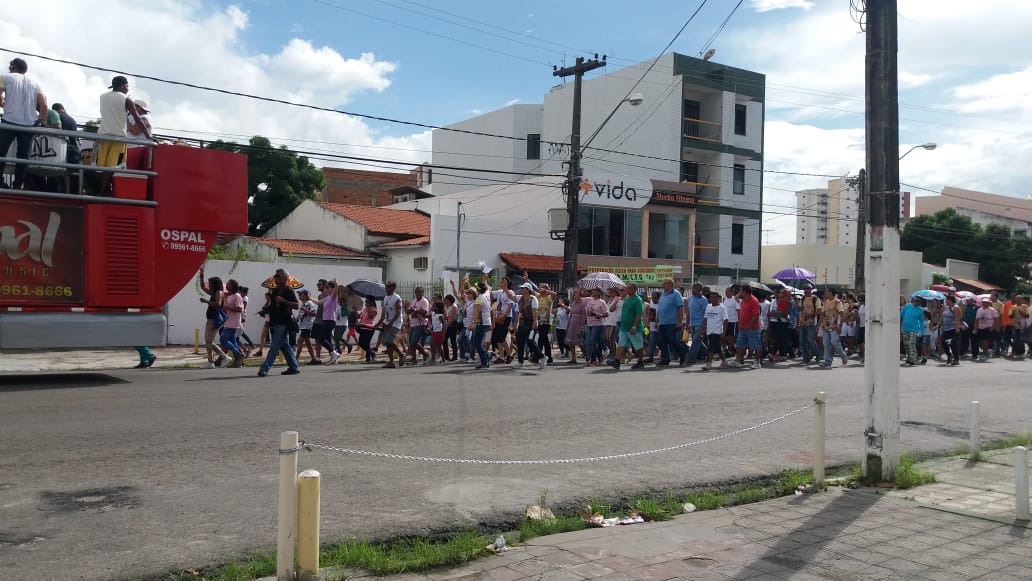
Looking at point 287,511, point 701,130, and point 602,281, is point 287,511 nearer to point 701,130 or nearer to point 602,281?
point 602,281

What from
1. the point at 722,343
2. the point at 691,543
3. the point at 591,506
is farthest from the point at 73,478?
the point at 722,343

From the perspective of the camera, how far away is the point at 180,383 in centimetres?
1227

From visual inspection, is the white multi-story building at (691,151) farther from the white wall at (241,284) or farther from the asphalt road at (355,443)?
the asphalt road at (355,443)

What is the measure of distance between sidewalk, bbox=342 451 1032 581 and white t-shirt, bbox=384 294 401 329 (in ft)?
35.6

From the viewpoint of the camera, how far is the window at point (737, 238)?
44219 millimetres

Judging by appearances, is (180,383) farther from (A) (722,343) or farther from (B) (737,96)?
(B) (737,96)

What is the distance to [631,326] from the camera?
652 inches

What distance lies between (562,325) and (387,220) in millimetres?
17140

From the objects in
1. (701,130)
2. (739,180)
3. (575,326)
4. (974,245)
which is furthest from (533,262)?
(974,245)

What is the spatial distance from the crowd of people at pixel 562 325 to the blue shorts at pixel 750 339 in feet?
0.07

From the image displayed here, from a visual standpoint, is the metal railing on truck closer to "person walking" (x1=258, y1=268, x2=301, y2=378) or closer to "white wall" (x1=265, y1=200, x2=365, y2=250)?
"person walking" (x1=258, y1=268, x2=301, y2=378)

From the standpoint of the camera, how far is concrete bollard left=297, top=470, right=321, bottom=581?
4.07 m

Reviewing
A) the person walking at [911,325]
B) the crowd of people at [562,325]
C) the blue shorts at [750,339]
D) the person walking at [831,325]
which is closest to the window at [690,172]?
the crowd of people at [562,325]

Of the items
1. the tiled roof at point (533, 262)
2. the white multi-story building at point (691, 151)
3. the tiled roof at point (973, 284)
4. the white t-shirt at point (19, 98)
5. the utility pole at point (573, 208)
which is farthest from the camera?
the tiled roof at point (973, 284)
